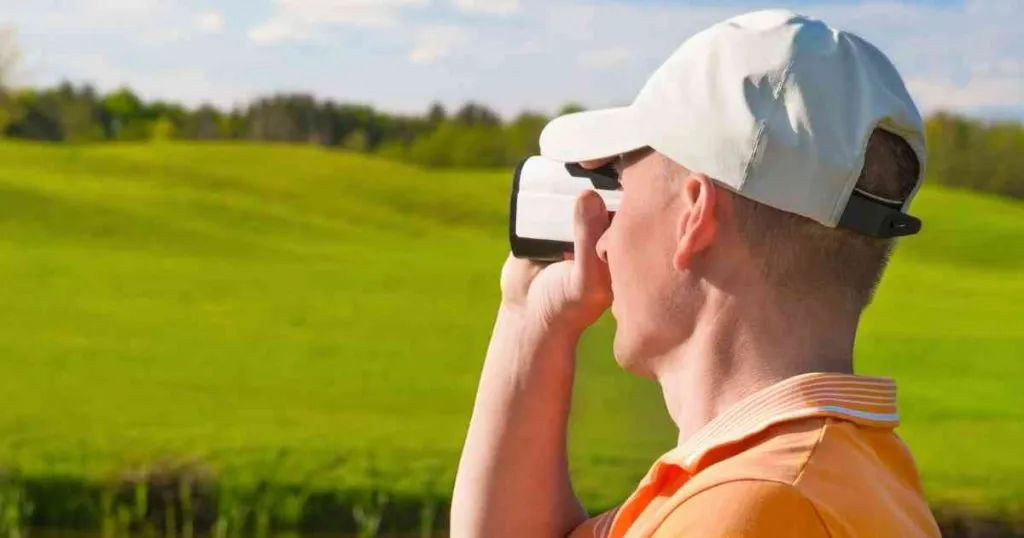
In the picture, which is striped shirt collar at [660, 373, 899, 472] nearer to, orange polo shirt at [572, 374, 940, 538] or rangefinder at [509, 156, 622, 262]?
orange polo shirt at [572, 374, 940, 538]

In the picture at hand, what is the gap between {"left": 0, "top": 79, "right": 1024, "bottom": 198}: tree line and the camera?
5.50 metres

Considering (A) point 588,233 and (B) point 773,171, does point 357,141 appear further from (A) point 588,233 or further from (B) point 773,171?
(B) point 773,171

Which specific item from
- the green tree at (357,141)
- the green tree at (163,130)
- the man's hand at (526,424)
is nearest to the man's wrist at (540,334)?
the man's hand at (526,424)

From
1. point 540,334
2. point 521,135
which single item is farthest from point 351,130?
point 540,334

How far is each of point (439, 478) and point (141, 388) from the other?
3.81ft

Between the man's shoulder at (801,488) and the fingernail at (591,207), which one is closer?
the man's shoulder at (801,488)

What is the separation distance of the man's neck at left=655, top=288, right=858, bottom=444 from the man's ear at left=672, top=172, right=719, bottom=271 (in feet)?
0.08

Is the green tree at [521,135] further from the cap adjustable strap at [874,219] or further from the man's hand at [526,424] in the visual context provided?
the cap adjustable strap at [874,219]

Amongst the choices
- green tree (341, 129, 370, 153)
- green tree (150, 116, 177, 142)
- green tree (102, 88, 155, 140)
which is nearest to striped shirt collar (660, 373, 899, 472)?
green tree (341, 129, 370, 153)

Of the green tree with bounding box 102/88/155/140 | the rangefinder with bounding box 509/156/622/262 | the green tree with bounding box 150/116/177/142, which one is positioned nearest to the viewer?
the rangefinder with bounding box 509/156/622/262

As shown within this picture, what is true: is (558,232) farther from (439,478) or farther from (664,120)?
(439,478)

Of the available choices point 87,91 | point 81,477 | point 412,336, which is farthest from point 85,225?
point 81,477

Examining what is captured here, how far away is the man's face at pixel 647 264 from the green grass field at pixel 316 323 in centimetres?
29

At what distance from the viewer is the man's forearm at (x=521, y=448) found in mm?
734
